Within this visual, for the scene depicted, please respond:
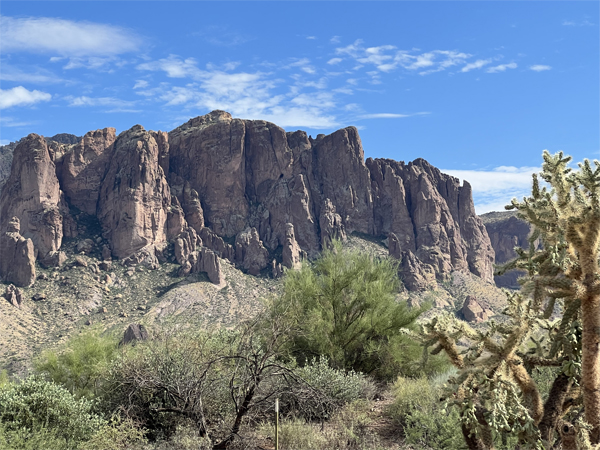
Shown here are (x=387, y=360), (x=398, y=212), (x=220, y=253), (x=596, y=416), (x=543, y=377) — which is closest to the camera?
(x=596, y=416)

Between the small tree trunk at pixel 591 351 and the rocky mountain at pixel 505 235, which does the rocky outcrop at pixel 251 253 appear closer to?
the rocky mountain at pixel 505 235

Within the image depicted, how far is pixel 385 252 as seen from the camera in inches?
4208

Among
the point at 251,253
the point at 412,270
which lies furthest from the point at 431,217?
the point at 251,253

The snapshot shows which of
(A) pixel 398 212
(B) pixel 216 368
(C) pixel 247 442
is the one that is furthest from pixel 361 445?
(A) pixel 398 212

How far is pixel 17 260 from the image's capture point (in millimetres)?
84500

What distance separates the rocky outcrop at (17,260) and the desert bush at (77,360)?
243 feet

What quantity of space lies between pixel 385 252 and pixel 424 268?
905 cm

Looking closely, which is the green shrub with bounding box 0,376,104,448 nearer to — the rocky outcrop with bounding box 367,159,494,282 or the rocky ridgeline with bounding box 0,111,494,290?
the rocky ridgeline with bounding box 0,111,494,290

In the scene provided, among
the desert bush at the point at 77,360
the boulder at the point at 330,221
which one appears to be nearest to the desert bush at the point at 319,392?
the desert bush at the point at 77,360

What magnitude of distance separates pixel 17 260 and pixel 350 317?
3292 inches

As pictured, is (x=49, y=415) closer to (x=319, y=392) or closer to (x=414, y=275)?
(x=319, y=392)

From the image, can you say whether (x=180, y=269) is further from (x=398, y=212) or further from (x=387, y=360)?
(x=387, y=360)

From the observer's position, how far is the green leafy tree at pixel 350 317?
15250 millimetres

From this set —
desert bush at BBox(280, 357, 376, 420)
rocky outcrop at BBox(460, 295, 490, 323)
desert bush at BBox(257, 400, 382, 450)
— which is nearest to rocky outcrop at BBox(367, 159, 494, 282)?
rocky outcrop at BBox(460, 295, 490, 323)
